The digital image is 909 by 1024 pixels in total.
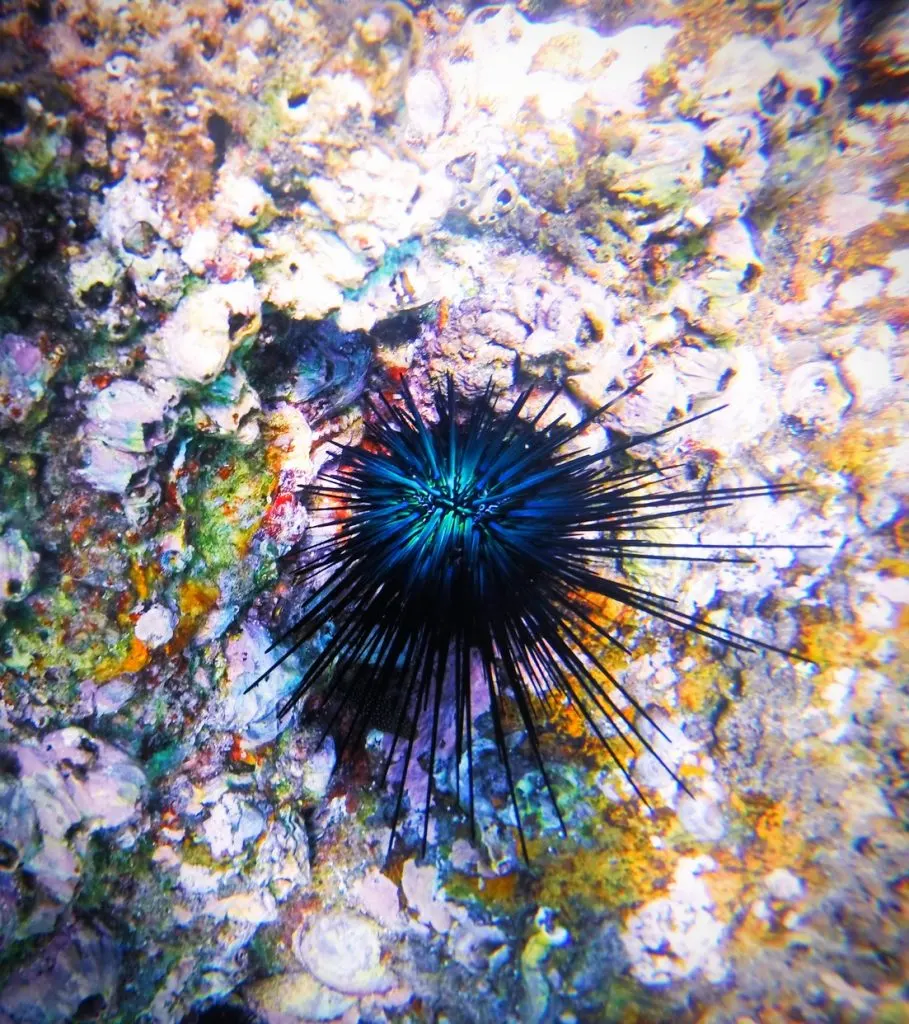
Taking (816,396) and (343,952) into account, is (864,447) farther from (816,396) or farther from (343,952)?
(343,952)

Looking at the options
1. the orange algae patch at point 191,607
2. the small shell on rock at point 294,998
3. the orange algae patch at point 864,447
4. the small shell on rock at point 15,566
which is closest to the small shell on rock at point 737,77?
the orange algae patch at point 864,447

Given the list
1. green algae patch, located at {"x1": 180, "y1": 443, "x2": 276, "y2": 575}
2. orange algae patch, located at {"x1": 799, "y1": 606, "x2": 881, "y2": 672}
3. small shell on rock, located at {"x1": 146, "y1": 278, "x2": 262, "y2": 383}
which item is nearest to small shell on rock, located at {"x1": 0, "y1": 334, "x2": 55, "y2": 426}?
small shell on rock, located at {"x1": 146, "y1": 278, "x2": 262, "y2": 383}

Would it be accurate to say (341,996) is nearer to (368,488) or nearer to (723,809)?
(723,809)

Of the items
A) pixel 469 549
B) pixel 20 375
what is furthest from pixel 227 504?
pixel 469 549

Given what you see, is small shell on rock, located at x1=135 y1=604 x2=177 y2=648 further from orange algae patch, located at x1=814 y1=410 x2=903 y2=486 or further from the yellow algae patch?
orange algae patch, located at x1=814 y1=410 x2=903 y2=486

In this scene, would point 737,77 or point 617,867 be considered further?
point 617,867

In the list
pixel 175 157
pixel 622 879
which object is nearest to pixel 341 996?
pixel 622 879
